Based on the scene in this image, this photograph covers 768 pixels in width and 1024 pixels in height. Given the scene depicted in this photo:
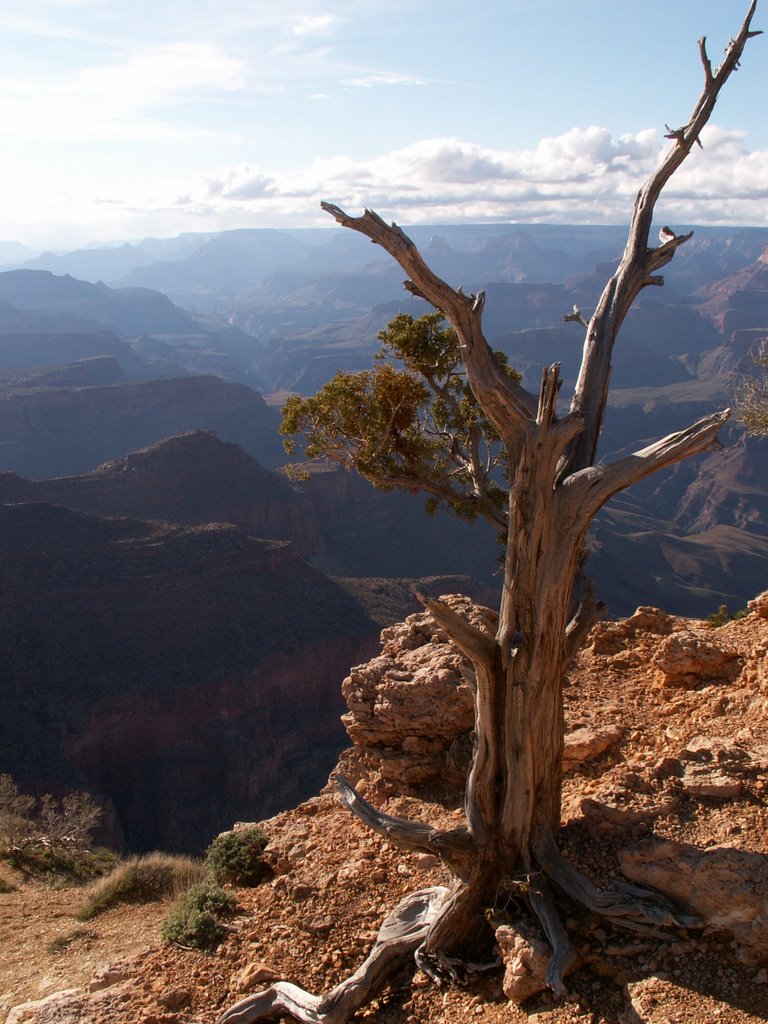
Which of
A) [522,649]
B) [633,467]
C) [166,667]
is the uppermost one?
[633,467]

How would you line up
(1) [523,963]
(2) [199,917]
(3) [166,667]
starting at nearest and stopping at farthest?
1. (1) [523,963]
2. (2) [199,917]
3. (3) [166,667]

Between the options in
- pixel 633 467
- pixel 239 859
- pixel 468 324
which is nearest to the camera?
pixel 633 467

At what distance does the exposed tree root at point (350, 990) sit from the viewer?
6.29 m

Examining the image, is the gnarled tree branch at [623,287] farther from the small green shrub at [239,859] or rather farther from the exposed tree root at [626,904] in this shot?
the small green shrub at [239,859]

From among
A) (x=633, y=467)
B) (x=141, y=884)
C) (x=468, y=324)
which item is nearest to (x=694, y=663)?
(x=633, y=467)

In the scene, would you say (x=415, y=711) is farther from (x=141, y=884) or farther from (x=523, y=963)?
→ (x=523, y=963)

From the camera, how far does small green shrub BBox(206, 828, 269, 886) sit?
31.0 ft

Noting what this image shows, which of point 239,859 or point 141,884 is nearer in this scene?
point 239,859

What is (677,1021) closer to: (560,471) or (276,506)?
(560,471)

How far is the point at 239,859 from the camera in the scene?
9633 mm

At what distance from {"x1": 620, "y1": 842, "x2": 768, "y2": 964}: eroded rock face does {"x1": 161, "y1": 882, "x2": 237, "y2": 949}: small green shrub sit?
406 cm

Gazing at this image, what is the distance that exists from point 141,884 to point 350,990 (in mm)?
5358

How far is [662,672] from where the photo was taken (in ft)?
34.0

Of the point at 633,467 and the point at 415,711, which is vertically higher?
the point at 633,467
